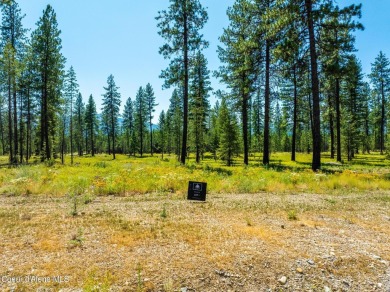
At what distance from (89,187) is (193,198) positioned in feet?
15.9

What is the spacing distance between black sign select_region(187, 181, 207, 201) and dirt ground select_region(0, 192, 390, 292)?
781 millimetres

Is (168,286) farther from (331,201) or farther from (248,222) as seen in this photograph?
(331,201)

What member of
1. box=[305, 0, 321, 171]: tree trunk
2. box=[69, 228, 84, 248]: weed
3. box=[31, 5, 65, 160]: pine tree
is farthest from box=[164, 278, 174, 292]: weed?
box=[31, 5, 65, 160]: pine tree

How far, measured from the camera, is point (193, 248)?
4.75m

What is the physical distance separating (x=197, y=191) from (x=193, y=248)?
13.2 ft

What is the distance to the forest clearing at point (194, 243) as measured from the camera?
3.81m

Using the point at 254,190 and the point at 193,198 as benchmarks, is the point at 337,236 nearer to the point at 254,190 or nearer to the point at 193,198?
the point at 193,198

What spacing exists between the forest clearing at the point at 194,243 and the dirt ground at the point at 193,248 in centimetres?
2

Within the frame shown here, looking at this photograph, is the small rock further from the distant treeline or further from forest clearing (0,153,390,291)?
the distant treeline

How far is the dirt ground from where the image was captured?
379 centimetres

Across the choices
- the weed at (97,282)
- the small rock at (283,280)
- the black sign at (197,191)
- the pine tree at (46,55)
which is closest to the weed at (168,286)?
the weed at (97,282)

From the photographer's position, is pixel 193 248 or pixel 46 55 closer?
pixel 193 248

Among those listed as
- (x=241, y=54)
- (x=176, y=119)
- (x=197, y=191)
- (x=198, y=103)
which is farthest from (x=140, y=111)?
(x=197, y=191)

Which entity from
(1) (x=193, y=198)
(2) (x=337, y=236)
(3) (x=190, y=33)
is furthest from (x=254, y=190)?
(3) (x=190, y=33)
